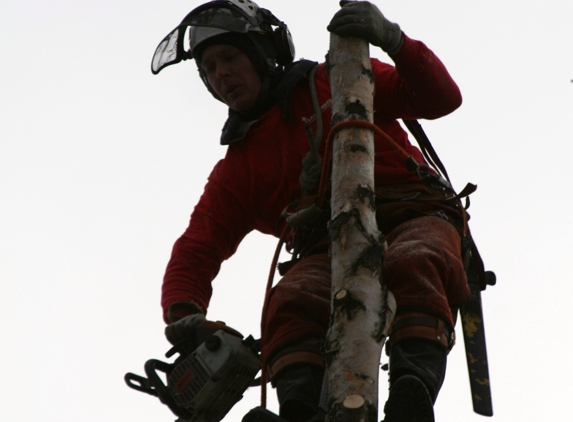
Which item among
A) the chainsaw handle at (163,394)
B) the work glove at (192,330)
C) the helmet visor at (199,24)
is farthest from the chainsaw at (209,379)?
the helmet visor at (199,24)

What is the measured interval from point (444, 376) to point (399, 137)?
1.58 meters

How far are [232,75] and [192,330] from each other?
4.92ft

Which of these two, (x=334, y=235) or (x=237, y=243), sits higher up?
(x=237, y=243)

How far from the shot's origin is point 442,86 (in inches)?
170

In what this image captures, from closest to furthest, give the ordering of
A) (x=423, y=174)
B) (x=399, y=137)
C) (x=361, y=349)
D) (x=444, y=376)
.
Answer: (x=361, y=349) → (x=444, y=376) → (x=423, y=174) → (x=399, y=137)

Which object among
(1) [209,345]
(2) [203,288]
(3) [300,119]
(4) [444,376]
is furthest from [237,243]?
(4) [444,376]

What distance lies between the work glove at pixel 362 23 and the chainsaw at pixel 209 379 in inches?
56.7

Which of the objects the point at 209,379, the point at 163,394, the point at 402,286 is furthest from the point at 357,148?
the point at 163,394

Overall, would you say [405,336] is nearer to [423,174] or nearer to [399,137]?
[423,174]

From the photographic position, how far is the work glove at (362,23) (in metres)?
3.82

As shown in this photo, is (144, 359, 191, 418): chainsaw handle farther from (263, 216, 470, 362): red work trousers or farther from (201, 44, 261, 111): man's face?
(201, 44, 261, 111): man's face

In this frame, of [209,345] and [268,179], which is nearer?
[209,345]

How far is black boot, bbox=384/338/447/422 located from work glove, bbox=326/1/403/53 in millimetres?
1314

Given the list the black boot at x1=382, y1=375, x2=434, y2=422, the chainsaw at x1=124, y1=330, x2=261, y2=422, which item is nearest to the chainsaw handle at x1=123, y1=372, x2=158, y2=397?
the chainsaw at x1=124, y1=330, x2=261, y2=422
